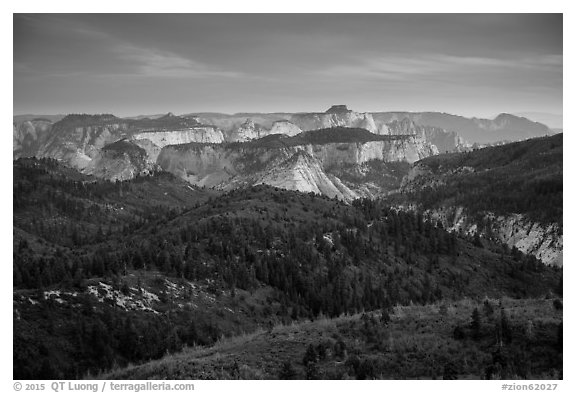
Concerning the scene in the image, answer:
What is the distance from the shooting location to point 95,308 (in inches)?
1534

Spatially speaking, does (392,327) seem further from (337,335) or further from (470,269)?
(470,269)

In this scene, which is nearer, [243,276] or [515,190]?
[243,276]

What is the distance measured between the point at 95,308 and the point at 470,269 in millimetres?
60898

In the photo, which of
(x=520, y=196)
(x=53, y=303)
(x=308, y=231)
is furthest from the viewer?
(x=520, y=196)

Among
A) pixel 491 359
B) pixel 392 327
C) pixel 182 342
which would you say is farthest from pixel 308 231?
pixel 491 359

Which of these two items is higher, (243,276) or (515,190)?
(515,190)

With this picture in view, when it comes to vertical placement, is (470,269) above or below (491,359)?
below

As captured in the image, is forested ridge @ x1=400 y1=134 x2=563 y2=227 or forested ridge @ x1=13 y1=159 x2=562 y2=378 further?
forested ridge @ x1=400 y1=134 x2=563 y2=227

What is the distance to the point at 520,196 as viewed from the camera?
153500 mm

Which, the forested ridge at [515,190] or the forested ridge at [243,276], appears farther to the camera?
the forested ridge at [515,190]
